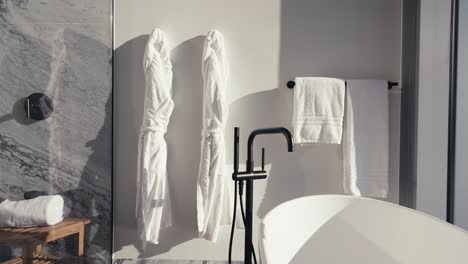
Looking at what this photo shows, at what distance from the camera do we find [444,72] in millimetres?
1539

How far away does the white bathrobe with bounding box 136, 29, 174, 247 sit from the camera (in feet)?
5.28

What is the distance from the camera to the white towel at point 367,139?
5.39ft

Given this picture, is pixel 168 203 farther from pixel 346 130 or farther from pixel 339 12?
pixel 339 12

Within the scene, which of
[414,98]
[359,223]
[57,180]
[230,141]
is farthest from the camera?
[230,141]

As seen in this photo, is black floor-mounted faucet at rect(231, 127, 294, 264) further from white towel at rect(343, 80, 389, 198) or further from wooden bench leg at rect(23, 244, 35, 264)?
wooden bench leg at rect(23, 244, 35, 264)

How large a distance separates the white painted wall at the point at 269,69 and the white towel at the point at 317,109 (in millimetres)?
101

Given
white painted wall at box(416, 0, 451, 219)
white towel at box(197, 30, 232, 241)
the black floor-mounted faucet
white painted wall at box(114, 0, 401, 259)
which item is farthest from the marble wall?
white painted wall at box(416, 0, 451, 219)

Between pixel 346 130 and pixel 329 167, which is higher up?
pixel 346 130

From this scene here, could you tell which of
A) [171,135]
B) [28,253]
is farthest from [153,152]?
[28,253]

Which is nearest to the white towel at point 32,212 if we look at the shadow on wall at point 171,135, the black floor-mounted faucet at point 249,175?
the shadow on wall at point 171,135

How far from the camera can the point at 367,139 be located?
166 centimetres

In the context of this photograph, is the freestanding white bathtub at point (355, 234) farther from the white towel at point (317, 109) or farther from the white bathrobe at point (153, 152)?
the white bathrobe at point (153, 152)

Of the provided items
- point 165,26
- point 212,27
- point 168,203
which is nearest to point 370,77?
point 212,27

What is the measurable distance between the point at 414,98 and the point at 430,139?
0.24m
